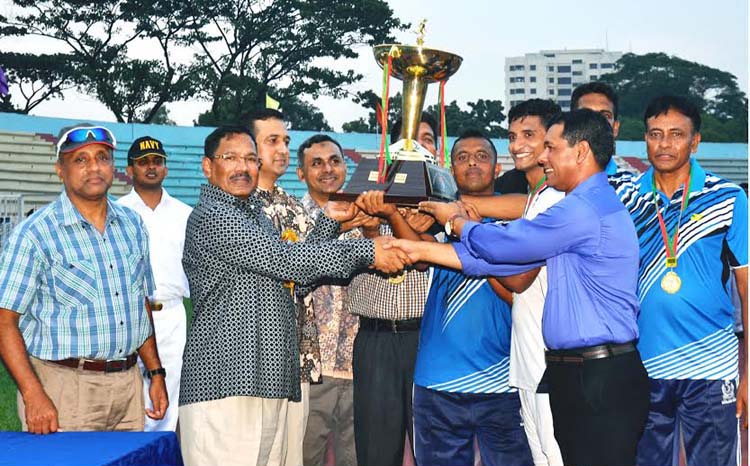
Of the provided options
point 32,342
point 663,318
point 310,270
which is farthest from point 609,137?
point 32,342

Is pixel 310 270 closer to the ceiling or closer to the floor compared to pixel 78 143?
closer to the floor

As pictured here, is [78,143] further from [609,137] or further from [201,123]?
[201,123]

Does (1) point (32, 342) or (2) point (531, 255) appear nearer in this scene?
(2) point (531, 255)

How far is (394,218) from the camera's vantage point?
16.4ft

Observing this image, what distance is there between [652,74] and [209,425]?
6261cm

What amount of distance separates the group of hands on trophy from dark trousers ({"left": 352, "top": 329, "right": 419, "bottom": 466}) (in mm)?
579

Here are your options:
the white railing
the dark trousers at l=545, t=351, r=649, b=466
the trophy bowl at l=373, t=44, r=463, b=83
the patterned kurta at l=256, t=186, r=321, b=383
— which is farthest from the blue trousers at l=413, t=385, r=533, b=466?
the white railing

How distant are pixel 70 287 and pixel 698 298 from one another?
9.37 ft

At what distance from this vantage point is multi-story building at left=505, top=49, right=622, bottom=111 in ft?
396

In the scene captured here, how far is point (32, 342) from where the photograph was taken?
4.47m

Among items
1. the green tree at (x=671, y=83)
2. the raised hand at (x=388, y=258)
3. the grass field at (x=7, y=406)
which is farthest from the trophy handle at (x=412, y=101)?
the green tree at (x=671, y=83)

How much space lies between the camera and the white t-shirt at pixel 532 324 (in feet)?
15.0

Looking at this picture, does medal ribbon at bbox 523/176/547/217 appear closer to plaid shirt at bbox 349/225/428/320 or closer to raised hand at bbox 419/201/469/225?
raised hand at bbox 419/201/469/225

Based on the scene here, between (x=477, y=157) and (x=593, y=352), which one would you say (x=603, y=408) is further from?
(x=477, y=157)
